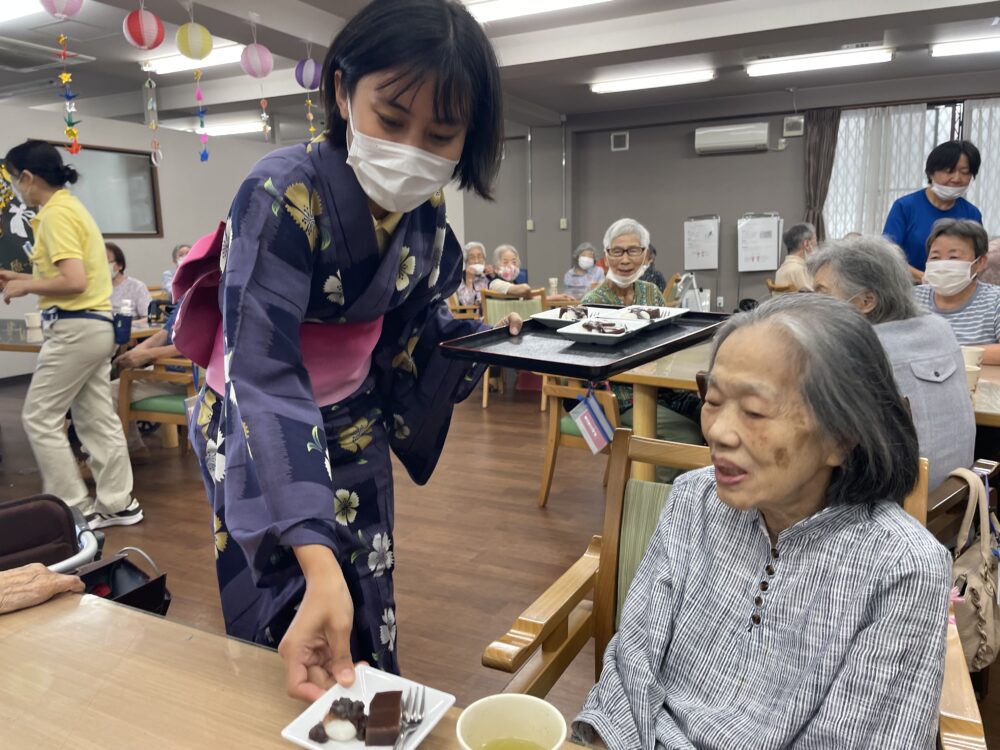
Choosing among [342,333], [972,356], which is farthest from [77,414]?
[972,356]

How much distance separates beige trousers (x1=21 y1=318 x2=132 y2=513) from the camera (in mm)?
3072

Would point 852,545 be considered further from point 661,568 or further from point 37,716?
point 37,716

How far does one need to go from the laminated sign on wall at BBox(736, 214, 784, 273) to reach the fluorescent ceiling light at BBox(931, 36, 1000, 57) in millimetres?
2450

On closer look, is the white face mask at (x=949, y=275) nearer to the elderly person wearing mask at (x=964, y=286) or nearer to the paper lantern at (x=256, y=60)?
the elderly person wearing mask at (x=964, y=286)

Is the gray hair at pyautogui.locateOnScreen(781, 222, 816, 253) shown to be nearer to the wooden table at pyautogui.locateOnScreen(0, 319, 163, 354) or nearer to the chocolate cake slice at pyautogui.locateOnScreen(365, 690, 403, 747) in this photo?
the wooden table at pyautogui.locateOnScreen(0, 319, 163, 354)

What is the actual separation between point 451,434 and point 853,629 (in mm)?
3906

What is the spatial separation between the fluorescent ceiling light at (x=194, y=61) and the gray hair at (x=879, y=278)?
5.58 m

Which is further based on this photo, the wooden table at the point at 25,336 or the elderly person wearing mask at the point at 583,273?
the elderly person wearing mask at the point at 583,273

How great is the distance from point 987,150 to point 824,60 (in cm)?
247

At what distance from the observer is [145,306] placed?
5.14 m

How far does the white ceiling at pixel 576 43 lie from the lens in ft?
16.3

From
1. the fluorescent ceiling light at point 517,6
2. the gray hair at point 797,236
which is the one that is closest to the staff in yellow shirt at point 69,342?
the fluorescent ceiling light at point 517,6

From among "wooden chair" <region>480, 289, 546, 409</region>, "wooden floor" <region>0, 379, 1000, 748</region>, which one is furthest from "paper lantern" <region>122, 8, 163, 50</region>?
"wooden chair" <region>480, 289, 546, 409</region>

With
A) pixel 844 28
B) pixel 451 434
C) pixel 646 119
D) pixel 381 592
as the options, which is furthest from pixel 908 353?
pixel 646 119
